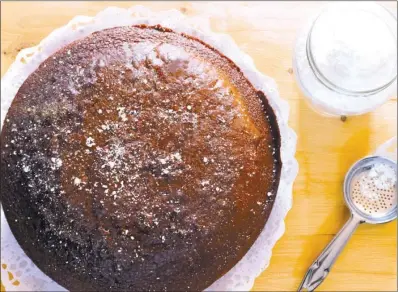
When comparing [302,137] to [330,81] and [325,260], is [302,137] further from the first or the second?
[325,260]

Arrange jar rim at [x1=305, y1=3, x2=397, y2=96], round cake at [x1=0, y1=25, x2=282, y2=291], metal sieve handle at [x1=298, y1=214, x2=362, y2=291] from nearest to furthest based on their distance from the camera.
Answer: round cake at [x1=0, y1=25, x2=282, y2=291] < jar rim at [x1=305, y1=3, x2=397, y2=96] < metal sieve handle at [x1=298, y1=214, x2=362, y2=291]

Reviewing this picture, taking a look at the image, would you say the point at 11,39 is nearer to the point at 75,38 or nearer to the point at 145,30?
the point at 75,38

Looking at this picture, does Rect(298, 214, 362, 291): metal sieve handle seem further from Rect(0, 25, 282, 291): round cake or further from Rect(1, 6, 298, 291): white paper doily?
Rect(0, 25, 282, 291): round cake

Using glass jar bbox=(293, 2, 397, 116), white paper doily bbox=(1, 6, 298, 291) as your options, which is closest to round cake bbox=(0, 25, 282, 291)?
white paper doily bbox=(1, 6, 298, 291)

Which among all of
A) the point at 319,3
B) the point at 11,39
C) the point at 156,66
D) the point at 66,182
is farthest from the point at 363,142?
the point at 11,39

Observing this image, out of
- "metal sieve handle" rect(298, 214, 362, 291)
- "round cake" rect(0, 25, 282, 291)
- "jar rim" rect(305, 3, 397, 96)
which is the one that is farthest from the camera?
"metal sieve handle" rect(298, 214, 362, 291)

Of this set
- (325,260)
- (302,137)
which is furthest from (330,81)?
(325,260)

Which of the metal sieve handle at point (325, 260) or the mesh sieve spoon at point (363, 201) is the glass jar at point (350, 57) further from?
the metal sieve handle at point (325, 260)

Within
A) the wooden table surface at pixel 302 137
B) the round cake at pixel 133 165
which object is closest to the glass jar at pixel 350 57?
the wooden table surface at pixel 302 137
